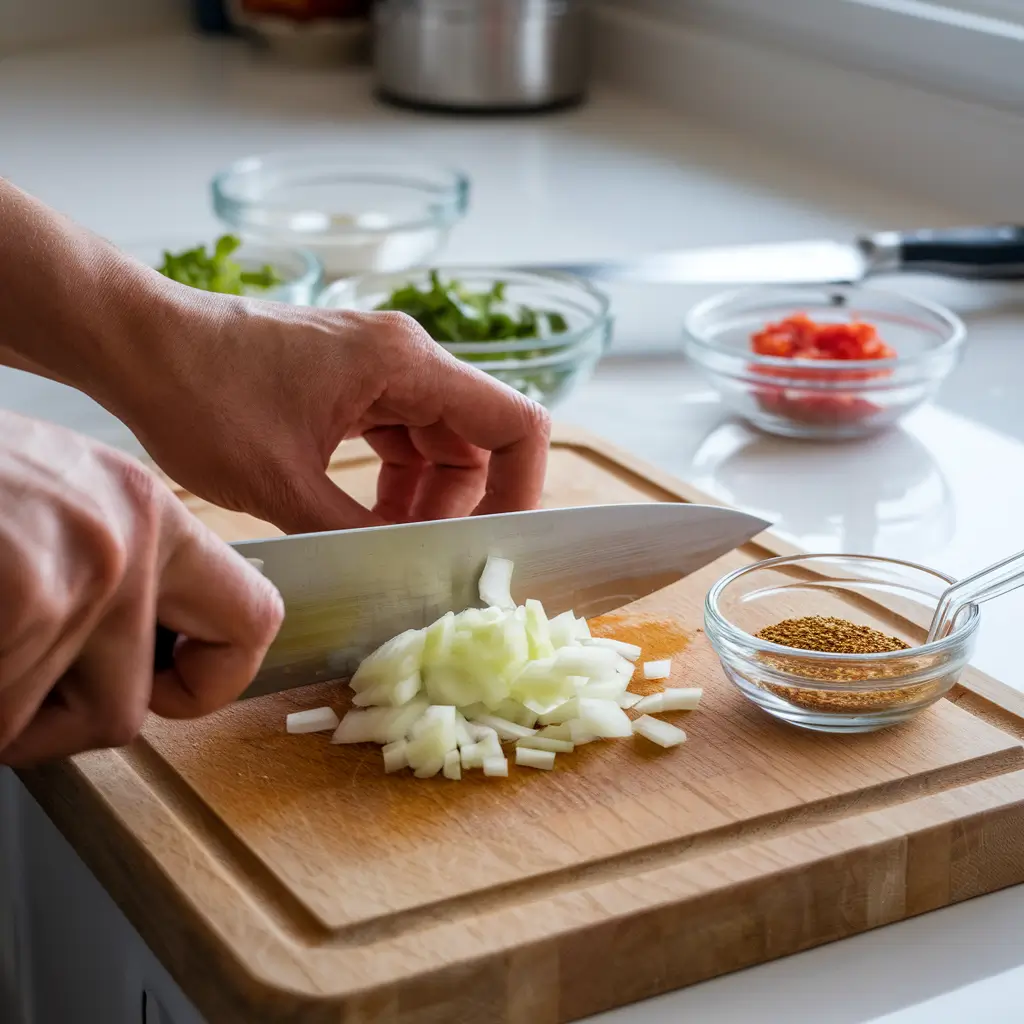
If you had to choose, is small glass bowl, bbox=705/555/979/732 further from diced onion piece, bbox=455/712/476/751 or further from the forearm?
the forearm

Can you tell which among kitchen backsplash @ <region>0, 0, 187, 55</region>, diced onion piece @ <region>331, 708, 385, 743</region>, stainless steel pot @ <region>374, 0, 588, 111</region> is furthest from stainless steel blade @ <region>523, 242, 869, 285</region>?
kitchen backsplash @ <region>0, 0, 187, 55</region>

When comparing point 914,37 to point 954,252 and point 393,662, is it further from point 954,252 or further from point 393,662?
point 393,662

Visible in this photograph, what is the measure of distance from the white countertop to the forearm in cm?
33

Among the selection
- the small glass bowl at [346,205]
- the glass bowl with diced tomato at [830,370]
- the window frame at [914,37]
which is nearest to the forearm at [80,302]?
the glass bowl with diced tomato at [830,370]

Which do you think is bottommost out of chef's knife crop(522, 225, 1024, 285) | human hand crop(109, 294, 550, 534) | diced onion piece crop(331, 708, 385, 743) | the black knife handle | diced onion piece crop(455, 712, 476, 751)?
diced onion piece crop(331, 708, 385, 743)

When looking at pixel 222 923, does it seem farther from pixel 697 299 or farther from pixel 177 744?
pixel 697 299

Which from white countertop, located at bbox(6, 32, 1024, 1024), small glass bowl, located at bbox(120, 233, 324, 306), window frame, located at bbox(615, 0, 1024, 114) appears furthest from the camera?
window frame, located at bbox(615, 0, 1024, 114)

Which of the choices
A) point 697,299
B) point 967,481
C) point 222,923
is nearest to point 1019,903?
point 222,923

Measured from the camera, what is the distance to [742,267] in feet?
5.70

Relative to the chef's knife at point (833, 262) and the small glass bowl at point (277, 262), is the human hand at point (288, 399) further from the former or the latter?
the chef's knife at point (833, 262)

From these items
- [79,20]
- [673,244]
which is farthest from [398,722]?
[79,20]

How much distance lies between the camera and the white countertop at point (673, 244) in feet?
2.81

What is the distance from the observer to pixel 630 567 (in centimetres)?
112

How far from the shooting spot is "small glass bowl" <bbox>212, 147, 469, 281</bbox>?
6.28 ft
